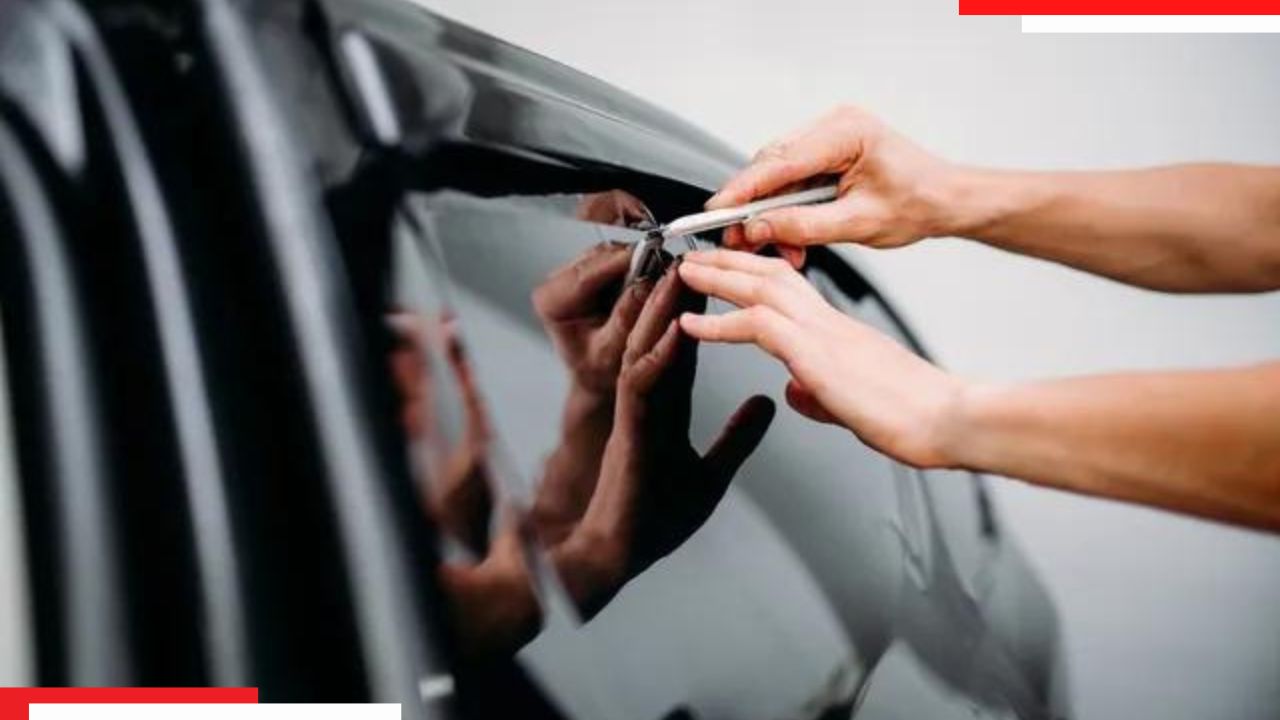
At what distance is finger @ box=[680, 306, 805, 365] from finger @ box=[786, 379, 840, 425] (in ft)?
0.18

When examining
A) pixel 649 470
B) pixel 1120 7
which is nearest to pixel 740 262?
pixel 649 470

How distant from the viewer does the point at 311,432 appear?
0.47 metres

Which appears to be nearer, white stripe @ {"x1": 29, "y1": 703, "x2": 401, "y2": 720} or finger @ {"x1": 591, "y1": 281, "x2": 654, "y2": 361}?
white stripe @ {"x1": 29, "y1": 703, "x2": 401, "y2": 720}

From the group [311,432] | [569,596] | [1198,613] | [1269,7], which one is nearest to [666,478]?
[569,596]

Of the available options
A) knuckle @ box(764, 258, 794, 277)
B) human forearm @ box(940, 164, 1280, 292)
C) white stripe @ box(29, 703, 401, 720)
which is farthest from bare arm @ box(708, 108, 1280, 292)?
white stripe @ box(29, 703, 401, 720)

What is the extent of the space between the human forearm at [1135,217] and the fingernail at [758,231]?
0.16 m

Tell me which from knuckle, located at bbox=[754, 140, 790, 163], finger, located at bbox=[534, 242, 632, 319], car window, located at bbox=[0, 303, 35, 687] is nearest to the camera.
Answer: car window, located at bbox=[0, 303, 35, 687]

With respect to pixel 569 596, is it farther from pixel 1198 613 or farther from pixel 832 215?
pixel 1198 613

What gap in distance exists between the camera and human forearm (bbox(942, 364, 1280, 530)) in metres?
0.51

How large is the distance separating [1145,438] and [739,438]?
0.23 metres

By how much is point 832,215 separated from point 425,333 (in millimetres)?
320

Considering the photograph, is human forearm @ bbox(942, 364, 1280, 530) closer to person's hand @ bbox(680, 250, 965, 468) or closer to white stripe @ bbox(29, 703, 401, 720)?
person's hand @ bbox(680, 250, 965, 468)

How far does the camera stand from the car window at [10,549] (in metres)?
0.45

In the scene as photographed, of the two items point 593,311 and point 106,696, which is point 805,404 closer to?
point 593,311
